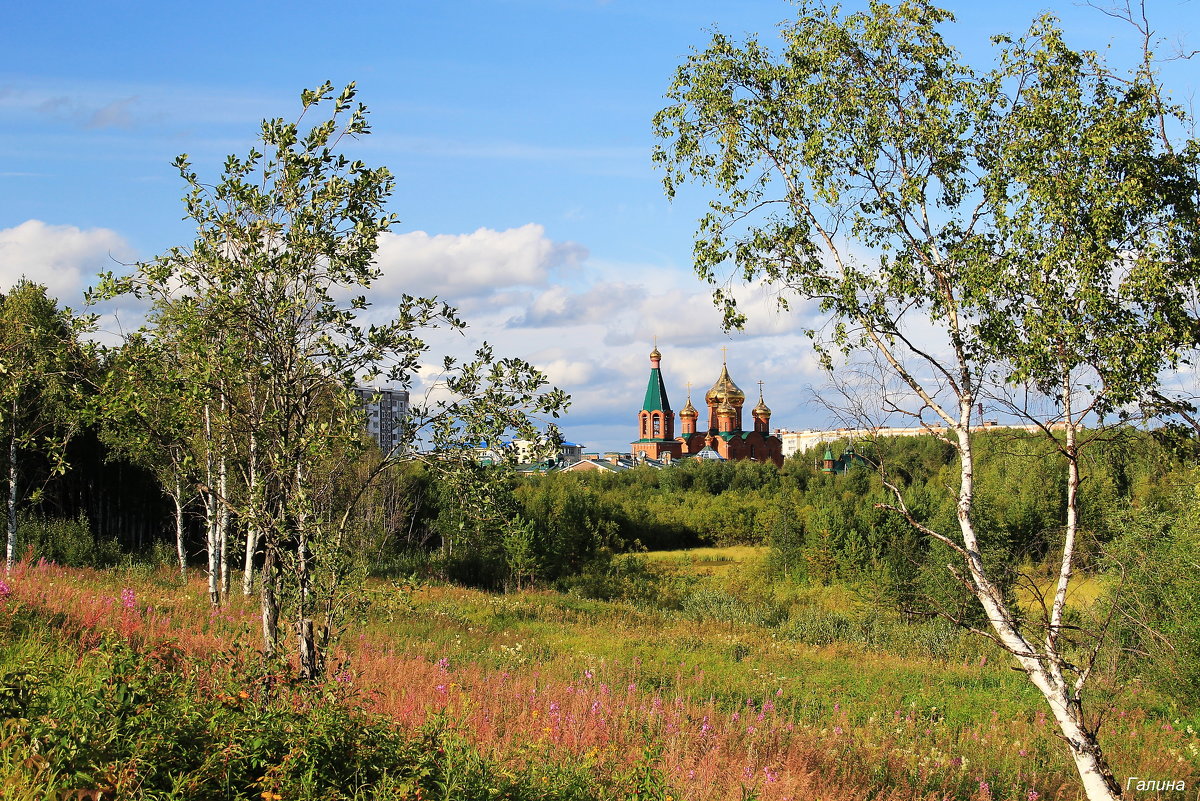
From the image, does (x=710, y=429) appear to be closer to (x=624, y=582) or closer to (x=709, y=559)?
(x=709, y=559)

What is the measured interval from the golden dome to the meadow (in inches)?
3250

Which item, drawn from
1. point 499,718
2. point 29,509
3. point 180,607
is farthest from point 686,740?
point 29,509

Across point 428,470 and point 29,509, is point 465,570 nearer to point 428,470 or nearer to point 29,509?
point 29,509

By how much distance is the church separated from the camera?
99.1 meters

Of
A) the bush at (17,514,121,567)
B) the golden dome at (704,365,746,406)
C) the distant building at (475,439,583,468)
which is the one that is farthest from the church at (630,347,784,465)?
the distant building at (475,439,583,468)

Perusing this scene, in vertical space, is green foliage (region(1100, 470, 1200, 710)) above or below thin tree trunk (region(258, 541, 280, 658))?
below

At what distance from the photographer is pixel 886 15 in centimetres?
1016

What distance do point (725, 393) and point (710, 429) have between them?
4.69m

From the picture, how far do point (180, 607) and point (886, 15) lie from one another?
13.8 m

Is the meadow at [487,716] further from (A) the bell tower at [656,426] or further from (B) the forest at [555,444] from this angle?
(A) the bell tower at [656,426]

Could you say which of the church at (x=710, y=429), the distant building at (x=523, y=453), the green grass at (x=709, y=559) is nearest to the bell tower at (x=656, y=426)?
the church at (x=710, y=429)

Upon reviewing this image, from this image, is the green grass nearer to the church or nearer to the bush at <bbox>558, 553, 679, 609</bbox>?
the bush at <bbox>558, 553, 679, 609</bbox>

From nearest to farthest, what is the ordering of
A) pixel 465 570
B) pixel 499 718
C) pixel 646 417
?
pixel 499 718, pixel 465 570, pixel 646 417

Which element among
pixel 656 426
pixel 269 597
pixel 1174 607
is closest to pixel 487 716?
pixel 269 597
